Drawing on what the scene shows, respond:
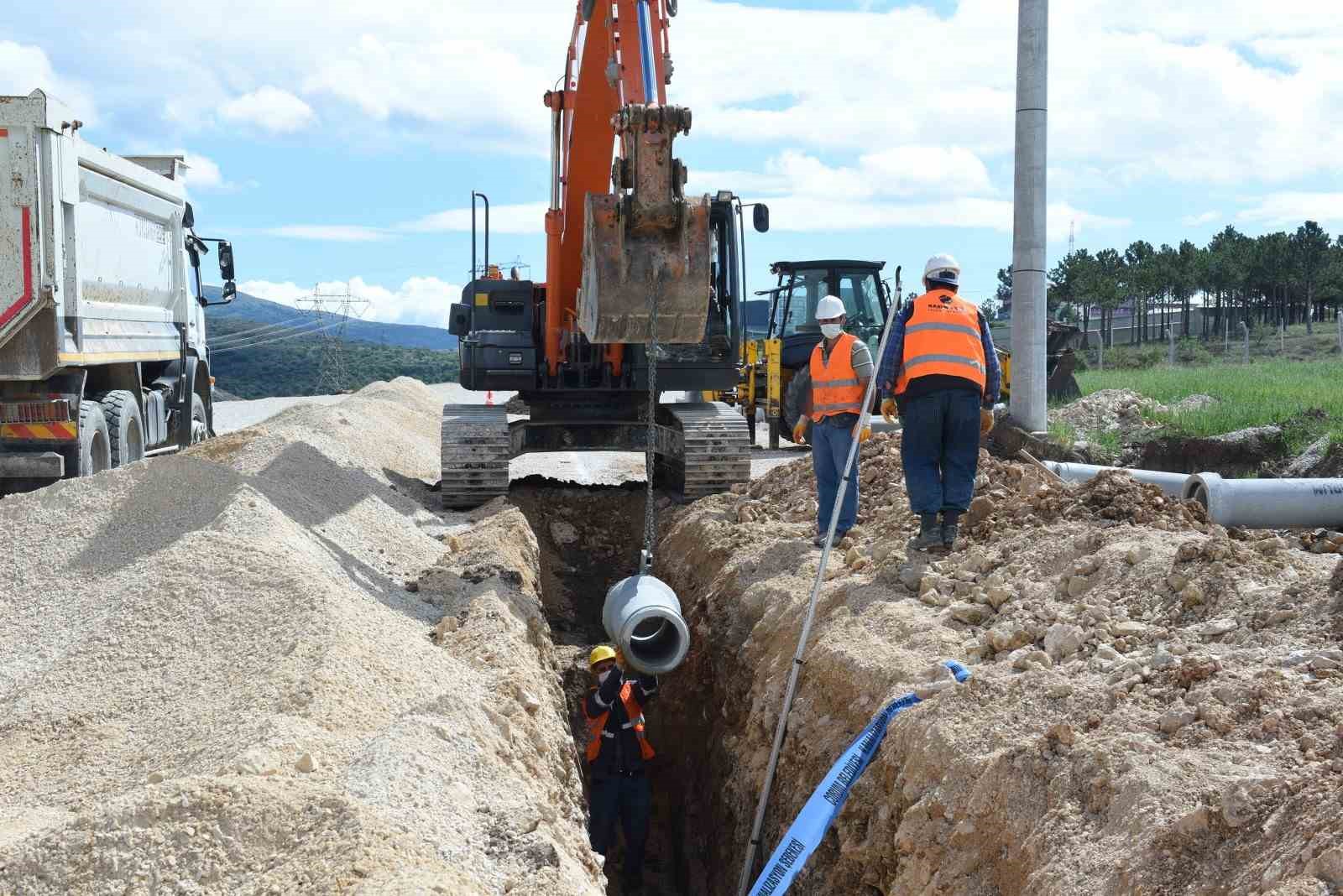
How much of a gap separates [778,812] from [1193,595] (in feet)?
7.49

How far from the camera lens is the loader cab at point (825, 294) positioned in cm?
1655

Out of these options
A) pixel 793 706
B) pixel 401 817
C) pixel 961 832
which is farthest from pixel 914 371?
pixel 401 817

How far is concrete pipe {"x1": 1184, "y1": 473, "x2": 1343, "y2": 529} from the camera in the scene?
26.8 ft

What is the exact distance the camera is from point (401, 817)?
404 cm

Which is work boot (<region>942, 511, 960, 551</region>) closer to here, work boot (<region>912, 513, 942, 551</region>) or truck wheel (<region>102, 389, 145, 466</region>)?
work boot (<region>912, 513, 942, 551</region>)

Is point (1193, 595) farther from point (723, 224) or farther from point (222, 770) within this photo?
point (723, 224)

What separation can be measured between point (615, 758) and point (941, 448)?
2.60 m

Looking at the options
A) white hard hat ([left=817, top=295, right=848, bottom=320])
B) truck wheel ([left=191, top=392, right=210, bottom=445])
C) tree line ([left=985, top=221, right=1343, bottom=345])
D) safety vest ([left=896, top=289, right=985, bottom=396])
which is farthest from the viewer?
tree line ([left=985, top=221, right=1343, bottom=345])

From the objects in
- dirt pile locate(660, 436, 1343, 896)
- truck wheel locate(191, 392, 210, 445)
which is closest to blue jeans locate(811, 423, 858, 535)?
dirt pile locate(660, 436, 1343, 896)

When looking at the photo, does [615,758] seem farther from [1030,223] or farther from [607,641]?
[1030,223]

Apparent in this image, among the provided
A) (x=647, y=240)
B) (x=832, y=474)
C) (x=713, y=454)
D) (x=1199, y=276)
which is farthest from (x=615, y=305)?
(x=1199, y=276)

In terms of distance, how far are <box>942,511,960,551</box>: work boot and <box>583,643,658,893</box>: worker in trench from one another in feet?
6.37

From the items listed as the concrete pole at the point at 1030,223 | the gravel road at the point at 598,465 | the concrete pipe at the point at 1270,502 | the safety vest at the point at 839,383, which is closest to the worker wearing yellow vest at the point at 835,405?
the safety vest at the point at 839,383

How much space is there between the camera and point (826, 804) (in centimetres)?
507
